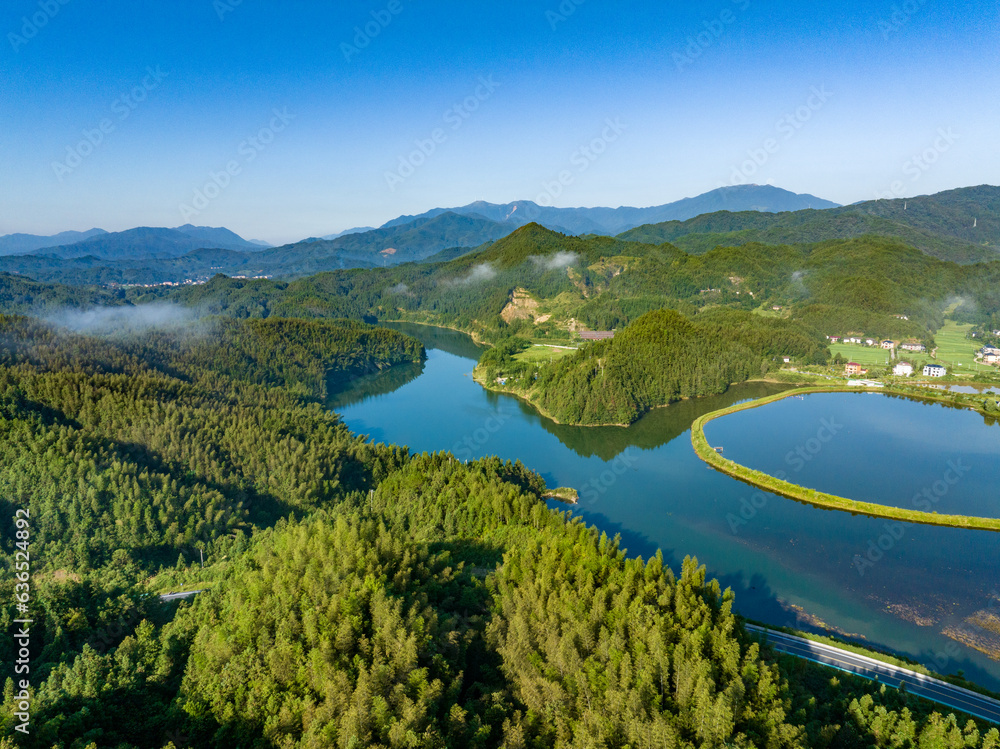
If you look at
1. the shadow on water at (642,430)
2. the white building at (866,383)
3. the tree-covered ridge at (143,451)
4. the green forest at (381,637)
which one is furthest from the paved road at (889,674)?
the white building at (866,383)

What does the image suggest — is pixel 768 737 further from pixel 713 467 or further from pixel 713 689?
pixel 713 467

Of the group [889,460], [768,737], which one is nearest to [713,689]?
[768,737]

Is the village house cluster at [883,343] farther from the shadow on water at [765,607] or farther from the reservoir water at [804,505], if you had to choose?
the shadow on water at [765,607]
